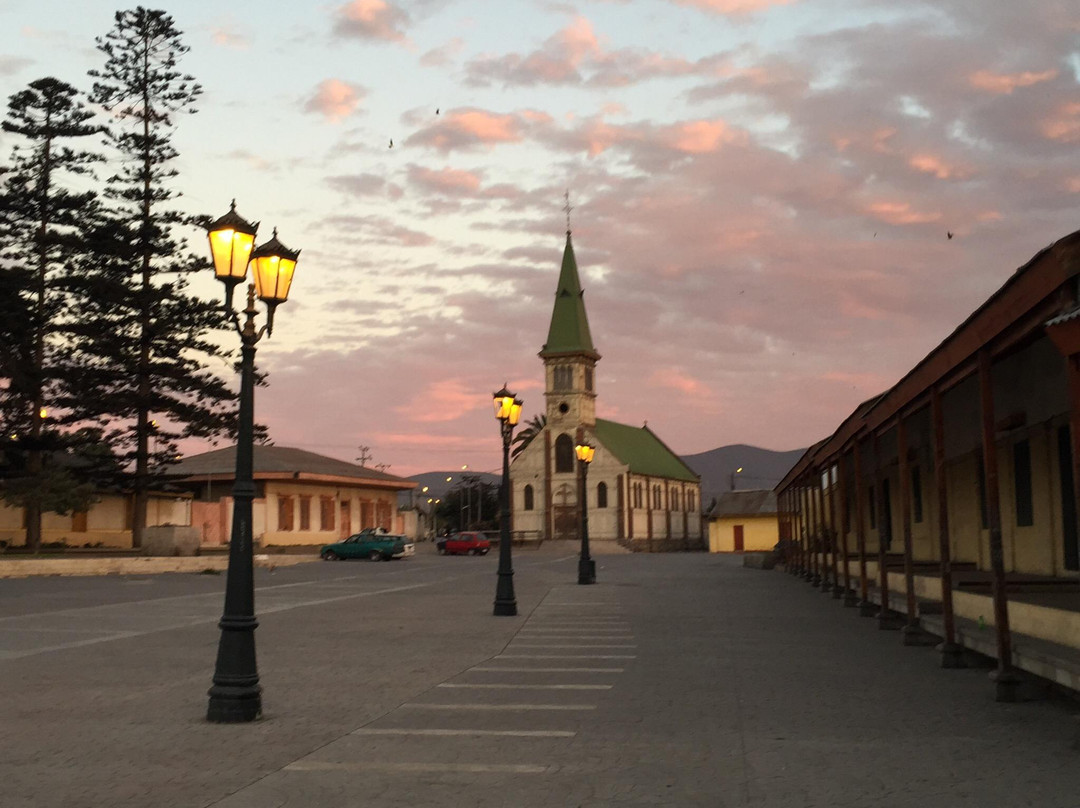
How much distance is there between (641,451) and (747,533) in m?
23.0

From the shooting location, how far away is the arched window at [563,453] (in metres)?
97.7

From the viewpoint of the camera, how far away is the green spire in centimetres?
10019

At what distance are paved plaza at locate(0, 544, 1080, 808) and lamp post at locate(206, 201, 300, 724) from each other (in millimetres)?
266

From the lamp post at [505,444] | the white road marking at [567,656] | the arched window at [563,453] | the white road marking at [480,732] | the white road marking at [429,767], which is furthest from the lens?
the arched window at [563,453]

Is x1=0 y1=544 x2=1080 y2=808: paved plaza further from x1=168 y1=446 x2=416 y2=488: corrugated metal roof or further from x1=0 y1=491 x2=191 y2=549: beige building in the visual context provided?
x1=168 y1=446 x2=416 y2=488: corrugated metal roof

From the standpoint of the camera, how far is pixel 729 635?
57.6ft

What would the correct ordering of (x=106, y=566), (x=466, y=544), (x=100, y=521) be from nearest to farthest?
(x=106, y=566) → (x=100, y=521) → (x=466, y=544)

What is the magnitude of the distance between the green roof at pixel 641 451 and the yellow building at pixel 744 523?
34.6ft

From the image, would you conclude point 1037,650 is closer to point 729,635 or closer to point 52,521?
point 729,635

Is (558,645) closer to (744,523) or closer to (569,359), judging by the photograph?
(744,523)

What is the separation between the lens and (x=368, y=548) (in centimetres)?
5997

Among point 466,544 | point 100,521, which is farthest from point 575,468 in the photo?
point 100,521

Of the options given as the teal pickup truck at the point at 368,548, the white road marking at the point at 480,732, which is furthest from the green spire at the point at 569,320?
the white road marking at the point at 480,732

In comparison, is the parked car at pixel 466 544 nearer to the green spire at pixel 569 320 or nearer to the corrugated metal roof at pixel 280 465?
the corrugated metal roof at pixel 280 465
